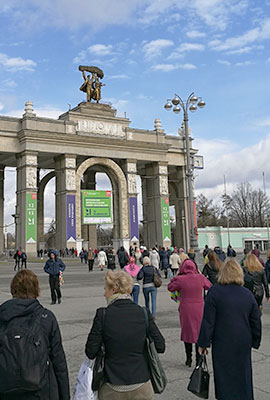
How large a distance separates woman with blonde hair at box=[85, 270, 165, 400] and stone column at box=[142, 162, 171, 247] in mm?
45692

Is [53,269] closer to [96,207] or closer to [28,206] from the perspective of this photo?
[28,206]

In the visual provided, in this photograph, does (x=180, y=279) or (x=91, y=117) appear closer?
(x=180, y=279)

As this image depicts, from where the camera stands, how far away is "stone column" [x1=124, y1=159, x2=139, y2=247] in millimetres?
47500

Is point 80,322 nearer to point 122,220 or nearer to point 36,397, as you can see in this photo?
point 36,397

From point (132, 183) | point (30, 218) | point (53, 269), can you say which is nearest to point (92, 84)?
point (132, 183)

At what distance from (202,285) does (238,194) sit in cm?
8129

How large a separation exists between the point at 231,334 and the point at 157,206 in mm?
46320

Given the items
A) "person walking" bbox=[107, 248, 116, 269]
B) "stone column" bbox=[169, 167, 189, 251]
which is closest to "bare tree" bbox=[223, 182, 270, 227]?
"stone column" bbox=[169, 167, 189, 251]

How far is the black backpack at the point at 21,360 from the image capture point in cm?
271

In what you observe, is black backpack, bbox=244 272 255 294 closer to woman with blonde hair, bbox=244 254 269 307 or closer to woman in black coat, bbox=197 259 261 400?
woman with blonde hair, bbox=244 254 269 307

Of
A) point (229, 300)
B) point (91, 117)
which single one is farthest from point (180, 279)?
point (91, 117)

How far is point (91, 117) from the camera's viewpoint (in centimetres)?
4647

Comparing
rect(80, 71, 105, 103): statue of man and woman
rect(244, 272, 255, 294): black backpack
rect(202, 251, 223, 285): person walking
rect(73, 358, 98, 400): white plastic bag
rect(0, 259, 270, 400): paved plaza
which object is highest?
rect(80, 71, 105, 103): statue of man and woman

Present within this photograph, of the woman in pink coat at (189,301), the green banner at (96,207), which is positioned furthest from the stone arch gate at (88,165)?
the woman in pink coat at (189,301)
